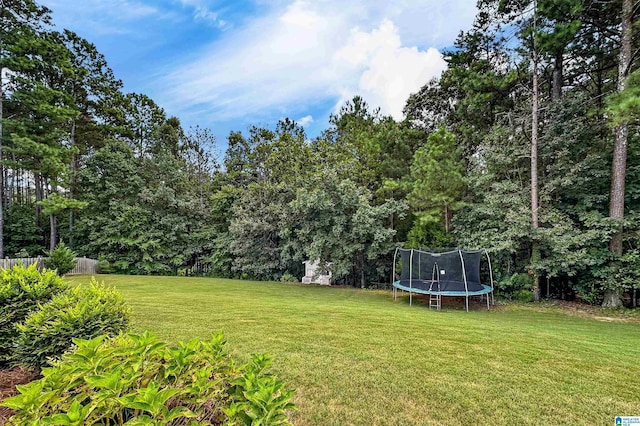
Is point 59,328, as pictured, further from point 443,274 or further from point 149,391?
point 443,274

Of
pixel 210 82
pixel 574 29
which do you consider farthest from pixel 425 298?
pixel 210 82

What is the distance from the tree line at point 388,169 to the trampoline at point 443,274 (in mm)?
856

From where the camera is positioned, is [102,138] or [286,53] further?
[102,138]

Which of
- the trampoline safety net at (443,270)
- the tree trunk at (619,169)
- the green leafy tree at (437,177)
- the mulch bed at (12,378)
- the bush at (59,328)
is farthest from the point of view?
the green leafy tree at (437,177)

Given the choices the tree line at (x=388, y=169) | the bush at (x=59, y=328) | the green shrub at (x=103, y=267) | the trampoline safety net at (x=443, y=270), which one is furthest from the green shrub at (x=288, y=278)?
the bush at (x=59, y=328)

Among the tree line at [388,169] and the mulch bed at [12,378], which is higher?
the tree line at [388,169]

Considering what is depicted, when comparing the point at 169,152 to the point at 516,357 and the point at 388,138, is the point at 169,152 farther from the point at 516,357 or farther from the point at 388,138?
the point at 516,357

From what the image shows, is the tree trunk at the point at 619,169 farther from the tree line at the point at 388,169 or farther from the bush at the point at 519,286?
the bush at the point at 519,286

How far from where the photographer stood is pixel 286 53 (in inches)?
313

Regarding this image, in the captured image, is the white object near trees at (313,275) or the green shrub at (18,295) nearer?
the green shrub at (18,295)

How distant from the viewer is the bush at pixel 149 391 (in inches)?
40.0

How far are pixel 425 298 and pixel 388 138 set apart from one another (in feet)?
19.9

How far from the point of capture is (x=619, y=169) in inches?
312

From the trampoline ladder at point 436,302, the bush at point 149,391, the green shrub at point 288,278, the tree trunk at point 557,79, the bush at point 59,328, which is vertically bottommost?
the green shrub at point 288,278
